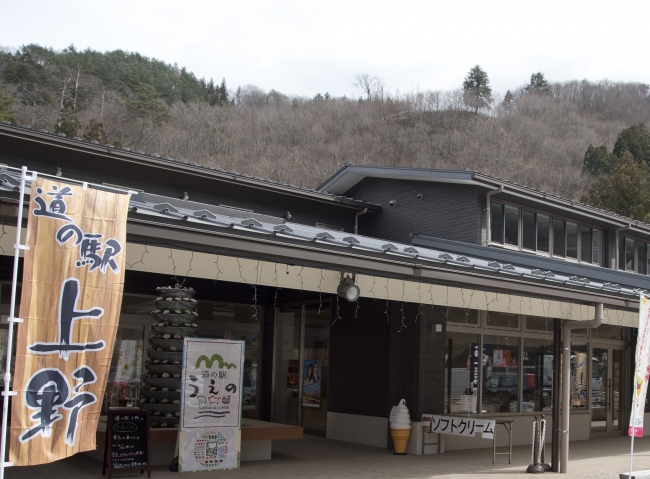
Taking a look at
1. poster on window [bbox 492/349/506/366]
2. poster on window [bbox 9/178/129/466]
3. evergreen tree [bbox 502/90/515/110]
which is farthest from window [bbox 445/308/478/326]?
evergreen tree [bbox 502/90/515/110]

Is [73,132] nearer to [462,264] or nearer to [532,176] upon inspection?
[462,264]

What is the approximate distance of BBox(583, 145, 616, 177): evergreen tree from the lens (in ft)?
183

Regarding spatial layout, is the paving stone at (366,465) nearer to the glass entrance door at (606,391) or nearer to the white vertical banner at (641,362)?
the white vertical banner at (641,362)

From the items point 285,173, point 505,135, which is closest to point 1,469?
point 285,173

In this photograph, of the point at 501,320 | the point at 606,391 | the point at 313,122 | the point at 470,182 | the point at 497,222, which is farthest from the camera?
the point at 313,122

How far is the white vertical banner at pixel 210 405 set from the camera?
9.84 metres

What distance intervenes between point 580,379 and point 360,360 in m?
5.91

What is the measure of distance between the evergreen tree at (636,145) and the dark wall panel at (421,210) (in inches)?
1581

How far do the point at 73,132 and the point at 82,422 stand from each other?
114 feet

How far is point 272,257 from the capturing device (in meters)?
7.77

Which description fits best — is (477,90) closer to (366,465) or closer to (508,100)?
(508,100)

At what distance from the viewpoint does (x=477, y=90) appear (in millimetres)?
85938

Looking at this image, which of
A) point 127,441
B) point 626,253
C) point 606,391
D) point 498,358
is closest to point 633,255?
point 626,253

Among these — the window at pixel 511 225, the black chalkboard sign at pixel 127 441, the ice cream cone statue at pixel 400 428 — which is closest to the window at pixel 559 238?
the window at pixel 511 225
